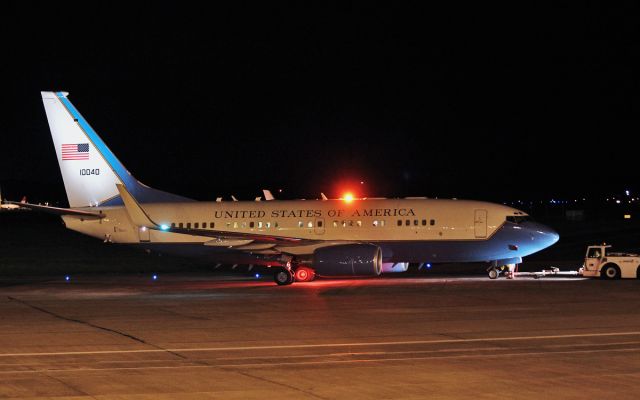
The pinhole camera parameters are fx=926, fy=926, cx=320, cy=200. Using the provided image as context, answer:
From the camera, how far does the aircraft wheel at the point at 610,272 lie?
38.4 metres

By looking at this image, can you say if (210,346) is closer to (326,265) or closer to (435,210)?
(326,265)

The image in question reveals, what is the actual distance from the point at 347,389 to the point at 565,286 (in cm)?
2176

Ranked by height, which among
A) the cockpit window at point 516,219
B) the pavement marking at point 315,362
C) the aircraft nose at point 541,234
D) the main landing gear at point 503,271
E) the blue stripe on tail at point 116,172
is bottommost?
the pavement marking at point 315,362

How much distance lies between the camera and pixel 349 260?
1510 inches

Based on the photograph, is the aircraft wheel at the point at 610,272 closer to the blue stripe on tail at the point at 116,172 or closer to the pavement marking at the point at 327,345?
the pavement marking at the point at 327,345

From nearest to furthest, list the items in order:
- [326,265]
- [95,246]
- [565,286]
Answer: [565,286] < [326,265] < [95,246]

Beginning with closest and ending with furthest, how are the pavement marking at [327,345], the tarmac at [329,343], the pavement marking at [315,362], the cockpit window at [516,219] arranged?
1. the tarmac at [329,343]
2. the pavement marking at [315,362]
3. the pavement marking at [327,345]
4. the cockpit window at [516,219]

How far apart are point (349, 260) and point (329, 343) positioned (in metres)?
18.2

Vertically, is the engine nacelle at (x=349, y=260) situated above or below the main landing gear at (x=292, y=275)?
above

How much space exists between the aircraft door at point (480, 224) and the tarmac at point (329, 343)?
4649 mm

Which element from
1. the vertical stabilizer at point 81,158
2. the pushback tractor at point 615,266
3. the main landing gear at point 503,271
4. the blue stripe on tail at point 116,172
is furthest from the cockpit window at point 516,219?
the vertical stabilizer at point 81,158

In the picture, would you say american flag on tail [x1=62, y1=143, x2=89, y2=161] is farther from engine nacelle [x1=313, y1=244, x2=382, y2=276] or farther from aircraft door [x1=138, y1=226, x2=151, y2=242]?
engine nacelle [x1=313, y1=244, x2=382, y2=276]

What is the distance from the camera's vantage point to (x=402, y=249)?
40.7 m

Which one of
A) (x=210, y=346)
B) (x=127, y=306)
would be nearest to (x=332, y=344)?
(x=210, y=346)
